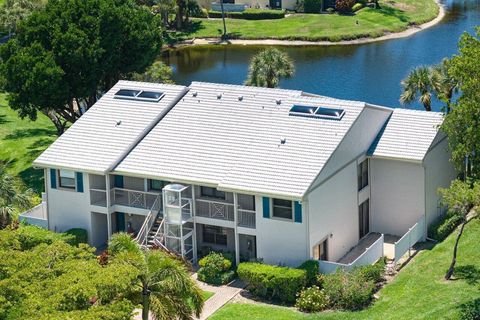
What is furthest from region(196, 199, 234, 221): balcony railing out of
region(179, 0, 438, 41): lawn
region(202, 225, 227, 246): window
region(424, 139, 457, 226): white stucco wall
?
region(179, 0, 438, 41): lawn

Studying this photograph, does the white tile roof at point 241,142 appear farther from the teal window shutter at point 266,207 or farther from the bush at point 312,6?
the bush at point 312,6

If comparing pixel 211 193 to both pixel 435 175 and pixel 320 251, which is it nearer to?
pixel 320 251

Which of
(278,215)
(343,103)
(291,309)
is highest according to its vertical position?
(343,103)

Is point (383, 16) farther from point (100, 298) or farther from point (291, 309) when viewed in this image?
point (100, 298)

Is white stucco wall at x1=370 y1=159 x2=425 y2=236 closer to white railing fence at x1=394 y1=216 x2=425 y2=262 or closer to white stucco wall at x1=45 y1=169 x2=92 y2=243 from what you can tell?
white railing fence at x1=394 y1=216 x2=425 y2=262

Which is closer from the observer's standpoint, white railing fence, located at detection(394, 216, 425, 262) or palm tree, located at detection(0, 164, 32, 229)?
white railing fence, located at detection(394, 216, 425, 262)

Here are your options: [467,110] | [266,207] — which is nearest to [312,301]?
[266,207]

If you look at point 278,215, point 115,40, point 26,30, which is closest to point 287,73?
point 115,40
